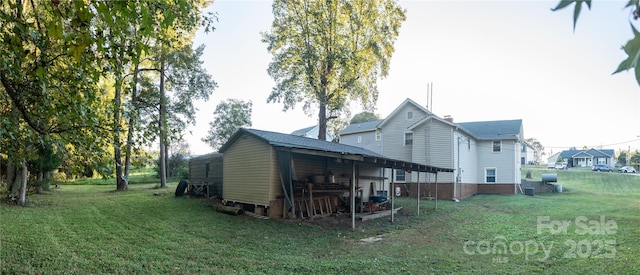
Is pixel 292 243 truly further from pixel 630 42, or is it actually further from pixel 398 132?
pixel 398 132

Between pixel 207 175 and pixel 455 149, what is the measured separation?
15.0 m

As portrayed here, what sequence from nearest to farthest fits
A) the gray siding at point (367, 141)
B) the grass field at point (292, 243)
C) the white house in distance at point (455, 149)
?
the grass field at point (292, 243), the white house in distance at point (455, 149), the gray siding at point (367, 141)

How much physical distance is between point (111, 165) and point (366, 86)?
19764 millimetres

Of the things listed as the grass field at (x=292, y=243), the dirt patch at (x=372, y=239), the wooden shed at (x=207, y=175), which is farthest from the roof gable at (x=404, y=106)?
the dirt patch at (x=372, y=239)

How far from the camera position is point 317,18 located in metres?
21.2

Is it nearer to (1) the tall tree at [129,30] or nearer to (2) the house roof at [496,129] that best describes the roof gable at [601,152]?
(2) the house roof at [496,129]

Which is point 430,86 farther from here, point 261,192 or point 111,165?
point 111,165

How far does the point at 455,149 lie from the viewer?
21.2m

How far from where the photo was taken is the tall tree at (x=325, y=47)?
70.7 ft

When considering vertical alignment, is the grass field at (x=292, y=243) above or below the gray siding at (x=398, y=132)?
below

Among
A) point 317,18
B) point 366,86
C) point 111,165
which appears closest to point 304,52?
point 317,18

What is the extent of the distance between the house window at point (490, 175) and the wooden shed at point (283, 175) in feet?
39.3

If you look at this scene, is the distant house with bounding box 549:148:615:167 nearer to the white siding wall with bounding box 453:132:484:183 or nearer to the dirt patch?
the white siding wall with bounding box 453:132:484:183

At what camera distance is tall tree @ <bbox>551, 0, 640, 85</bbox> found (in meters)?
0.78
